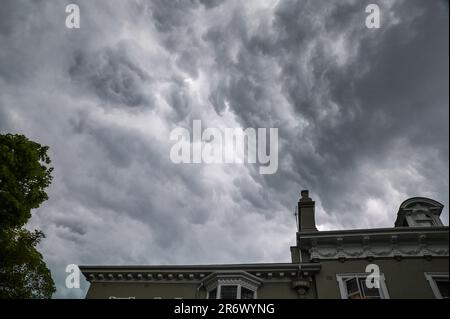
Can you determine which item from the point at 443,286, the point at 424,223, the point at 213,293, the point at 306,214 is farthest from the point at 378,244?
the point at 213,293

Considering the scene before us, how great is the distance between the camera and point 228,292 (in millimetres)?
14984

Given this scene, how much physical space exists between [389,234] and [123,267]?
45.1 ft

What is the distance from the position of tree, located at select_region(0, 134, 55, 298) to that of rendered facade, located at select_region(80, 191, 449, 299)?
2515mm

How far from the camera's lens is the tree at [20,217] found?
45.8 feet

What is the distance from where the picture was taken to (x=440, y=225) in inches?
614

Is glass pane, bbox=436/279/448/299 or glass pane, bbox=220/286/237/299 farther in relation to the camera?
glass pane, bbox=220/286/237/299

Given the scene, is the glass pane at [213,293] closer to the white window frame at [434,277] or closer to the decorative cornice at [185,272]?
the decorative cornice at [185,272]

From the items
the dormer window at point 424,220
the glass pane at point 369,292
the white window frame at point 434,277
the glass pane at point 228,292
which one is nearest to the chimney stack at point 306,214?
the glass pane at point 369,292

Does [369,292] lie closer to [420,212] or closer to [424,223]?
[424,223]

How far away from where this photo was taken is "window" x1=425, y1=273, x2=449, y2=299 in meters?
13.4

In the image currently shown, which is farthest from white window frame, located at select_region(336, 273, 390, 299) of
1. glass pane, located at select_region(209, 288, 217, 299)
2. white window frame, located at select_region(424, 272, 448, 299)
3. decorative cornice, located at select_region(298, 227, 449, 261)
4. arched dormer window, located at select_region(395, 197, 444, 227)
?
glass pane, located at select_region(209, 288, 217, 299)

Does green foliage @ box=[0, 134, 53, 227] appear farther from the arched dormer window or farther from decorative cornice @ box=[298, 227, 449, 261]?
the arched dormer window
